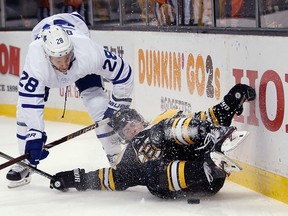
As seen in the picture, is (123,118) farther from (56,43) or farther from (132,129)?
(56,43)

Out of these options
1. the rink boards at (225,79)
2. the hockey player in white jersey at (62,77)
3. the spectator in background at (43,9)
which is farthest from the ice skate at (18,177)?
the spectator in background at (43,9)

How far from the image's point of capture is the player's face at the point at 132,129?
5.57 m

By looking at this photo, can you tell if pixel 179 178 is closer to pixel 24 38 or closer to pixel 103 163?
pixel 103 163

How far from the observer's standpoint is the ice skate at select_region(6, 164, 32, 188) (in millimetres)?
5887

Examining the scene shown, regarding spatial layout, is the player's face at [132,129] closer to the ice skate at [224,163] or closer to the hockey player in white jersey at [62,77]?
the hockey player in white jersey at [62,77]

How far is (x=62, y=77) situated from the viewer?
18.6ft

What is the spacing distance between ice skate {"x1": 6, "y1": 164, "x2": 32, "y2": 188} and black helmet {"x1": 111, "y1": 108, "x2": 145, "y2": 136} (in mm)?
653

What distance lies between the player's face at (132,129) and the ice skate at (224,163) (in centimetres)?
72

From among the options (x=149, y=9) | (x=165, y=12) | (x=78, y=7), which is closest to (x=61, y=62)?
(x=165, y=12)

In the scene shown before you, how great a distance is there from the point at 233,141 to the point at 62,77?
1215 mm

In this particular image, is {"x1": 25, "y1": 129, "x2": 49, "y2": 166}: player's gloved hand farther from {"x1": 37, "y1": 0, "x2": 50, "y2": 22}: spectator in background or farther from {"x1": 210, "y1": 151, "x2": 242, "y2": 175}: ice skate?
{"x1": 37, "y1": 0, "x2": 50, "y2": 22}: spectator in background

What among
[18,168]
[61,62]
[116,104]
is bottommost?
[18,168]

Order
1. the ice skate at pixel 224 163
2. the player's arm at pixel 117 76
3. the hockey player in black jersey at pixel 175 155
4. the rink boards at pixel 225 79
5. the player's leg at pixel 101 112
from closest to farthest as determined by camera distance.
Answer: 1. the ice skate at pixel 224 163
2. the hockey player in black jersey at pixel 175 155
3. the rink boards at pixel 225 79
4. the player's arm at pixel 117 76
5. the player's leg at pixel 101 112

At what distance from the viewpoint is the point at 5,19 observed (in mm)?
10148
